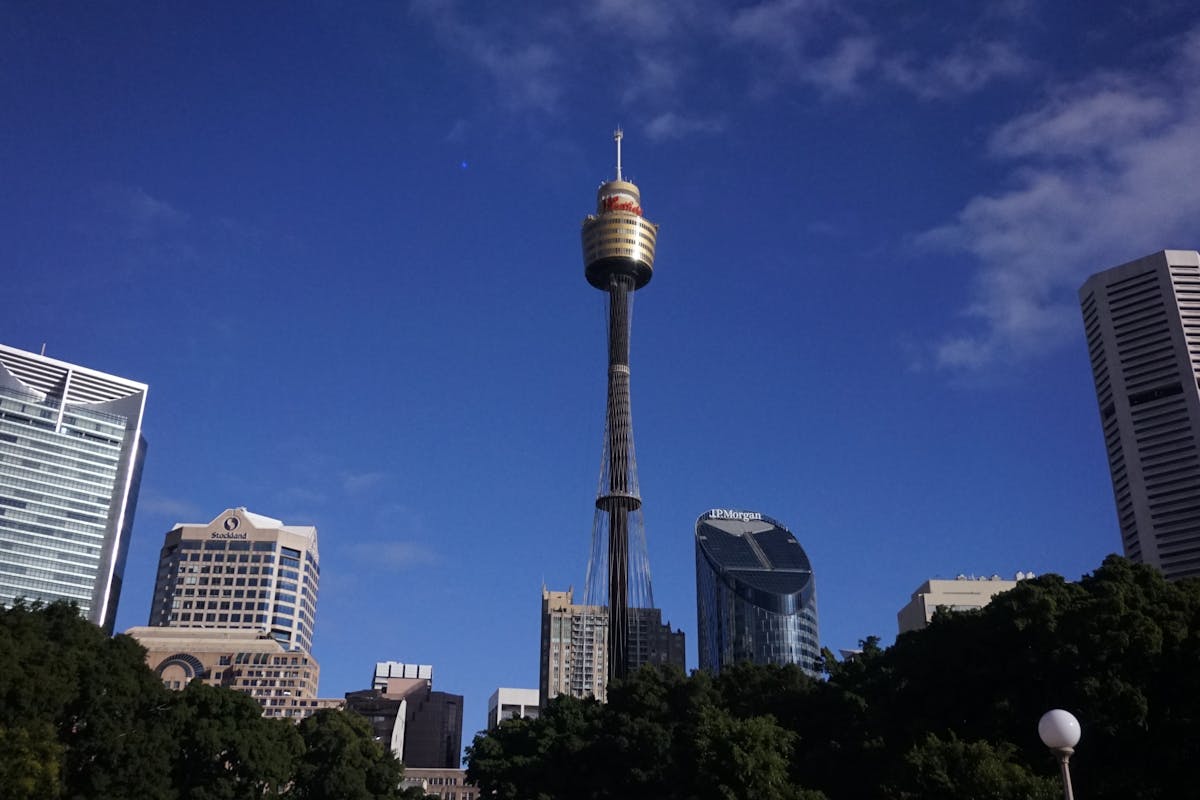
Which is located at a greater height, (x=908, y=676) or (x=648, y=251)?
(x=648, y=251)

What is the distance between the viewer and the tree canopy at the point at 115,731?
5403 cm

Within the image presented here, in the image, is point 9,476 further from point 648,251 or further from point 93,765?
point 93,765

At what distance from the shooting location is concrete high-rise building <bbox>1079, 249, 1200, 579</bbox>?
6727 inches

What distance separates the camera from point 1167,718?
4728 centimetres

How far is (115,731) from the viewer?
5962cm

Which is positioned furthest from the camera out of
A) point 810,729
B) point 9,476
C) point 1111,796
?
point 9,476

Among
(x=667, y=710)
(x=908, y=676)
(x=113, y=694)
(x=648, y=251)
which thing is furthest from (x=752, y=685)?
(x=648, y=251)

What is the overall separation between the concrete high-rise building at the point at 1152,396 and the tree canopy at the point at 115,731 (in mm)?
136826

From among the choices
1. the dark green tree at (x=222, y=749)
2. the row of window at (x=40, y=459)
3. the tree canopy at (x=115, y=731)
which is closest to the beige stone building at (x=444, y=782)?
the row of window at (x=40, y=459)

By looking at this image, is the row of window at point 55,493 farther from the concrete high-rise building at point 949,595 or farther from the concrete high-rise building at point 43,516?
the concrete high-rise building at point 949,595

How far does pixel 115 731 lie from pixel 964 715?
134 feet

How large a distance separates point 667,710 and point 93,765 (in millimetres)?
32120

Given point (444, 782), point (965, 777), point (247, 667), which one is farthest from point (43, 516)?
point (965, 777)

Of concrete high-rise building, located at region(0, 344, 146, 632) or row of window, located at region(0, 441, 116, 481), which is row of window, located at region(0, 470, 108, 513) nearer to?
A: concrete high-rise building, located at region(0, 344, 146, 632)
